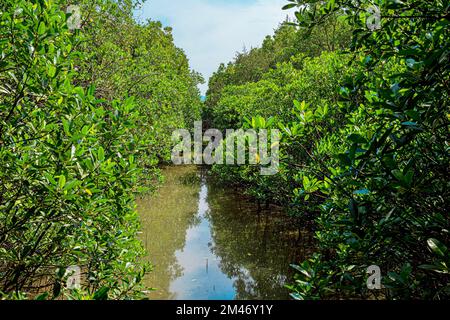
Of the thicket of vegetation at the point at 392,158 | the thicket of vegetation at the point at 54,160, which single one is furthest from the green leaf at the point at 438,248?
the thicket of vegetation at the point at 54,160

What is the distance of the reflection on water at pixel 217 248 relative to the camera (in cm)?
840

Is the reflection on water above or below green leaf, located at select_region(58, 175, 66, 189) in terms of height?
below

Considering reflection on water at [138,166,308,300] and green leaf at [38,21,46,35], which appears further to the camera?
reflection on water at [138,166,308,300]

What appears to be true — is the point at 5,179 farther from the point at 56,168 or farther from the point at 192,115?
the point at 192,115

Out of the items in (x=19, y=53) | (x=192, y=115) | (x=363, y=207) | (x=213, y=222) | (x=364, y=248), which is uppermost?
(x=192, y=115)

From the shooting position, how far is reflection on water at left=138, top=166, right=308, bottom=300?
8.40 metres

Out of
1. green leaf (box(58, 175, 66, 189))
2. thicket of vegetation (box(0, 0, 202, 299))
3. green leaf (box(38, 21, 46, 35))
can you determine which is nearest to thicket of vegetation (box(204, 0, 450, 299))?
thicket of vegetation (box(0, 0, 202, 299))

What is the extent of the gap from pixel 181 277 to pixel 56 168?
7.21 m

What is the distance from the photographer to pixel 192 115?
32.9 metres

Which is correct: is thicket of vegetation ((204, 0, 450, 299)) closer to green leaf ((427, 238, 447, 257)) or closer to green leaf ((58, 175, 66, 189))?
green leaf ((427, 238, 447, 257))

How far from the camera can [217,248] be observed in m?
→ 11.1

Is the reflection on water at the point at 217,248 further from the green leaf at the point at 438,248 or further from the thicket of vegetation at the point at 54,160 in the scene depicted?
the green leaf at the point at 438,248

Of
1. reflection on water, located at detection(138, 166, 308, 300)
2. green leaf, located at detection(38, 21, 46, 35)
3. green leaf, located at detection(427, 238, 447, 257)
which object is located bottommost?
reflection on water, located at detection(138, 166, 308, 300)
